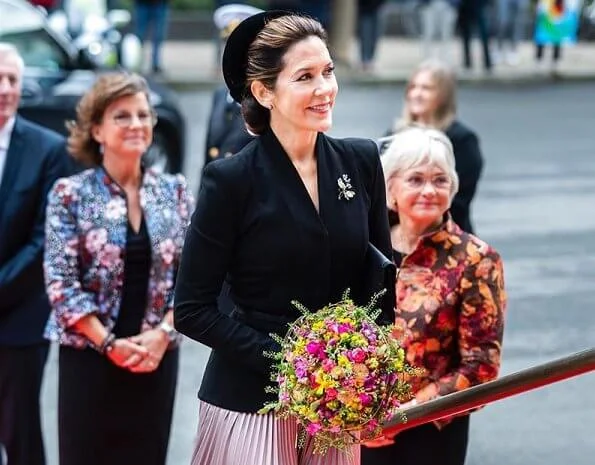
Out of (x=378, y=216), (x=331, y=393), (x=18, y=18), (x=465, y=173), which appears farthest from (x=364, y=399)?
(x=18, y=18)

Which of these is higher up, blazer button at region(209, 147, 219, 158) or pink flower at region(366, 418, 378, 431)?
blazer button at region(209, 147, 219, 158)

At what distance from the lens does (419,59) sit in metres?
23.0

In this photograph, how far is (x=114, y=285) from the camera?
497 cm

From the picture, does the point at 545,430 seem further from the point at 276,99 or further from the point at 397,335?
the point at 276,99

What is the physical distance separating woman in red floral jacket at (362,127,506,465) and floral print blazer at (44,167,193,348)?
0.96m

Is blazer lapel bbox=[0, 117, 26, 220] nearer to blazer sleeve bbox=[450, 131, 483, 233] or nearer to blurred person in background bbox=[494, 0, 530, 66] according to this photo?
blazer sleeve bbox=[450, 131, 483, 233]

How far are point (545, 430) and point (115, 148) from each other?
298 cm

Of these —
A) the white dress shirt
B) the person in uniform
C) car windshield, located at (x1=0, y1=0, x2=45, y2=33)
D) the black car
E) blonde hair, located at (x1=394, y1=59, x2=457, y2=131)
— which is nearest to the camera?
the white dress shirt

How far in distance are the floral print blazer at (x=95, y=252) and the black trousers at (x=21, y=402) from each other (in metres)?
0.66

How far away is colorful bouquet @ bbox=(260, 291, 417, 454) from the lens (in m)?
3.21

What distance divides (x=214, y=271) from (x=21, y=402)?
246cm

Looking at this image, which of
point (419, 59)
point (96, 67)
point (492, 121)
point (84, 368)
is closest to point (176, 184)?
point (84, 368)

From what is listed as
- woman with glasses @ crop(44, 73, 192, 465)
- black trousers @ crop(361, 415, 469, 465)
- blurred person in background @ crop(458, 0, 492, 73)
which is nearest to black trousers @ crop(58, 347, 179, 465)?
woman with glasses @ crop(44, 73, 192, 465)

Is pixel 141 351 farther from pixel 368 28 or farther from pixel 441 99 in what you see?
pixel 368 28
